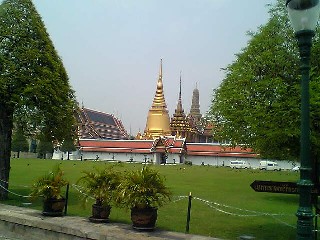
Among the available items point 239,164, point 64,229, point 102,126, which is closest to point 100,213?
point 64,229

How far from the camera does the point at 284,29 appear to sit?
16.0 m

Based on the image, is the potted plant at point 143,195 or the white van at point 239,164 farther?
the white van at point 239,164

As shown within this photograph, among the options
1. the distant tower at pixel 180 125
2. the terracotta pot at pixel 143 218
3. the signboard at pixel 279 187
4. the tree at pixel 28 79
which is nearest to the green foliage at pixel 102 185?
the terracotta pot at pixel 143 218

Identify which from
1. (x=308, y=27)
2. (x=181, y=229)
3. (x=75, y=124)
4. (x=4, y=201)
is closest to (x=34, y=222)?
(x=181, y=229)

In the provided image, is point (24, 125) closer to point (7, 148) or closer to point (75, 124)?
point (7, 148)

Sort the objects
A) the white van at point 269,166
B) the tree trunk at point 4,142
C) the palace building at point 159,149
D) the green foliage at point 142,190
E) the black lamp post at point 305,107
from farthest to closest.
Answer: the palace building at point 159,149 → the white van at point 269,166 → the tree trunk at point 4,142 → the green foliage at point 142,190 → the black lamp post at point 305,107

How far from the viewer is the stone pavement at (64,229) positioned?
8.00m

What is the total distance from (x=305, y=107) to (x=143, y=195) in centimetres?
421

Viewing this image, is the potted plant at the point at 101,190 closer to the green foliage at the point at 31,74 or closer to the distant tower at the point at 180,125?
the green foliage at the point at 31,74

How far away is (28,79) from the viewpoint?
505 inches

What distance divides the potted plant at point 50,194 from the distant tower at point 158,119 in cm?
7113

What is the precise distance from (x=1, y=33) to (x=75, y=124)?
13.0 feet

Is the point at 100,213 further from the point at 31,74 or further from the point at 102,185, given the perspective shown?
the point at 31,74

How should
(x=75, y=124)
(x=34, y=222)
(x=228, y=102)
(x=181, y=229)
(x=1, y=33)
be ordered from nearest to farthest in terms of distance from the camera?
1. (x=34, y=222)
2. (x=181, y=229)
3. (x=1, y=33)
4. (x=75, y=124)
5. (x=228, y=102)
